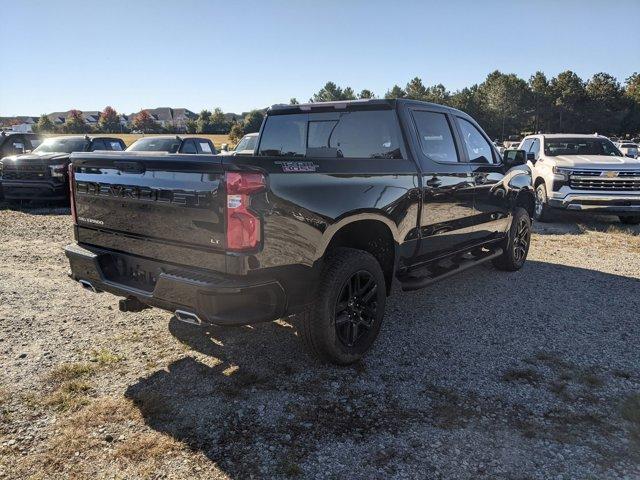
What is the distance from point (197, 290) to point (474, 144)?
12.2 ft

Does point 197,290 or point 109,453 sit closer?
point 109,453

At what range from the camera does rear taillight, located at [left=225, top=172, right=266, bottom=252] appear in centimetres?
268

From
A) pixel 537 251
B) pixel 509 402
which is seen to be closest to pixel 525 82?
pixel 537 251

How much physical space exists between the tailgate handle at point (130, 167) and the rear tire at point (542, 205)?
9076mm

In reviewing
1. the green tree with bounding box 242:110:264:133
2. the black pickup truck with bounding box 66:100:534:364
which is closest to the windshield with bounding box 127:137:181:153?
the black pickup truck with bounding box 66:100:534:364

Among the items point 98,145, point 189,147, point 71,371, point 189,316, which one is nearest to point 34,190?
point 98,145

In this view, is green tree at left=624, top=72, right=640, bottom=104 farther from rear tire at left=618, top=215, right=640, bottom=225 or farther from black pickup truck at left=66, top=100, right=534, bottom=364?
black pickup truck at left=66, top=100, right=534, bottom=364

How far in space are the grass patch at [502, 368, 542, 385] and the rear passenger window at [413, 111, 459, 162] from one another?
74.7 inches

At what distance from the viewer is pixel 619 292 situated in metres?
5.56

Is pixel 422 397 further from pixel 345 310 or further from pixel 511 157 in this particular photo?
pixel 511 157

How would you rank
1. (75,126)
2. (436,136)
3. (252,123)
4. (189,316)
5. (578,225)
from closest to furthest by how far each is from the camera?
(189,316), (436,136), (578,225), (252,123), (75,126)

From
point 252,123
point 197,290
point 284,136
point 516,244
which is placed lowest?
point 516,244

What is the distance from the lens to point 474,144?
17.5 feet

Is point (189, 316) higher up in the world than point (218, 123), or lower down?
lower down
